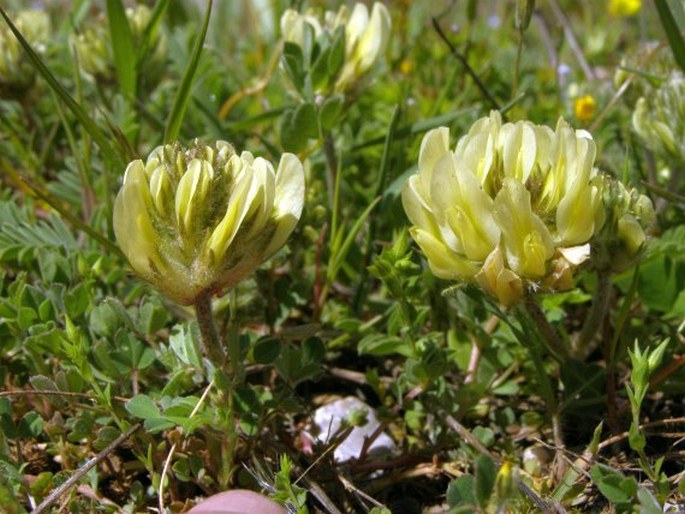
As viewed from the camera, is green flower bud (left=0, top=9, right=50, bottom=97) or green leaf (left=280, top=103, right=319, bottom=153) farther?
green flower bud (left=0, top=9, right=50, bottom=97)

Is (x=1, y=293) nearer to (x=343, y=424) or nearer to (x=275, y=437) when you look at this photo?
(x=275, y=437)

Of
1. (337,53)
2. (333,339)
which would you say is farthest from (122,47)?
(333,339)

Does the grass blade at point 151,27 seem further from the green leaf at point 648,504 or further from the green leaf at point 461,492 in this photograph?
the green leaf at point 648,504

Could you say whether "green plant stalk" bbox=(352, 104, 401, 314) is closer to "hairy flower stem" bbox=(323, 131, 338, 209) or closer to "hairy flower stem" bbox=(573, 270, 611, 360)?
"hairy flower stem" bbox=(323, 131, 338, 209)

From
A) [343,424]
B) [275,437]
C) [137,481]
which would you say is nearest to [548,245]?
[343,424]

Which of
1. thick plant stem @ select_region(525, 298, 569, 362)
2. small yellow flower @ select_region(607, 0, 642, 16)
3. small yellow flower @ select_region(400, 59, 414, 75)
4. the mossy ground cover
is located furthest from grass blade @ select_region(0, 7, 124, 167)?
small yellow flower @ select_region(607, 0, 642, 16)

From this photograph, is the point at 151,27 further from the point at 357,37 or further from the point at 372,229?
the point at 372,229
